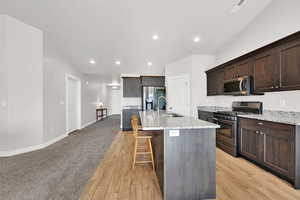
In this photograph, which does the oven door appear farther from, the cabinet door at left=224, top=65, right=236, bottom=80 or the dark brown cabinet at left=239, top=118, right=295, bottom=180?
the cabinet door at left=224, top=65, right=236, bottom=80

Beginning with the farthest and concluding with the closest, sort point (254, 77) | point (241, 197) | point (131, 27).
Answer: point (131, 27), point (254, 77), point (241, 197)

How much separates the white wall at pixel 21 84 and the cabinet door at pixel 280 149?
518 centimetres

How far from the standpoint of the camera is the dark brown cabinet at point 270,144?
2.13 metres

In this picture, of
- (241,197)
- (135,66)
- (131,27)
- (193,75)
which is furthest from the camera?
(135,66)

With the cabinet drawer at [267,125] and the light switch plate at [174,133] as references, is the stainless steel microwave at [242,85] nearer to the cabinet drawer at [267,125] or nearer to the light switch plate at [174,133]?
the cabinet drawer at [267,125]

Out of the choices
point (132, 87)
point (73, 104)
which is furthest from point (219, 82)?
point (73, 104)

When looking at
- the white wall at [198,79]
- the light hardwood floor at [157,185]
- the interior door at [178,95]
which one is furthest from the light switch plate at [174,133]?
the interior door at [178,95]

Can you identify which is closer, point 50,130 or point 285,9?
point 285,9

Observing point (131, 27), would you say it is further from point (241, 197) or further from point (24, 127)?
point (241, 197)

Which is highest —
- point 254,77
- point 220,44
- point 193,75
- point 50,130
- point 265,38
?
point 220,44

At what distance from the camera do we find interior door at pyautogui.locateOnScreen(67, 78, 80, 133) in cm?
568

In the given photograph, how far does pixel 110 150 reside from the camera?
145 inches

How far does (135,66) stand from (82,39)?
2305 millimetres

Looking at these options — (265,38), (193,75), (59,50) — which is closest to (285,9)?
(265,38)
